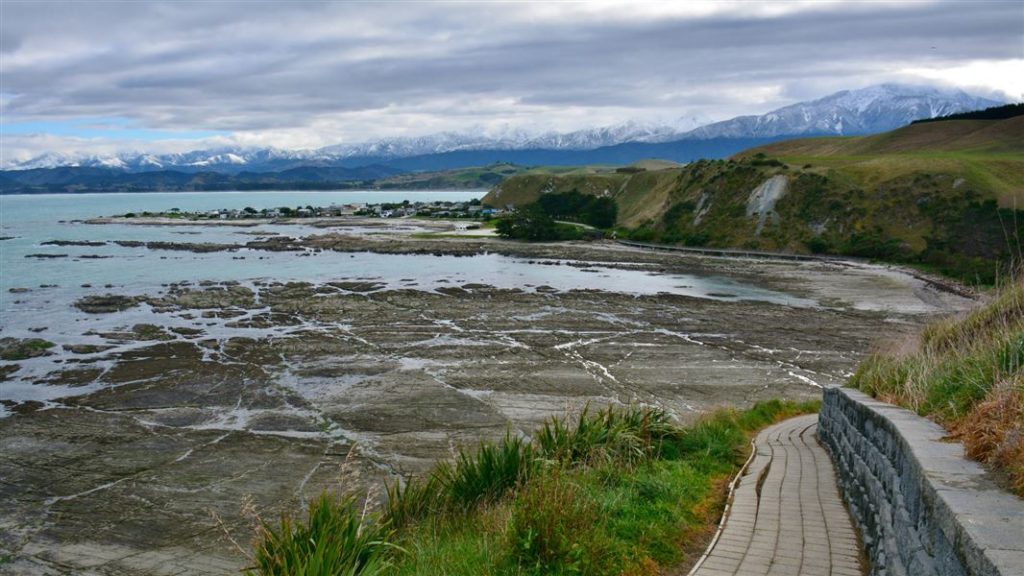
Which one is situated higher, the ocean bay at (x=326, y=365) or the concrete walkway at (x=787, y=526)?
the concrete walkway at (x=787, y=526)

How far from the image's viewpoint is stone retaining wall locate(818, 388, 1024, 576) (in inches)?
157

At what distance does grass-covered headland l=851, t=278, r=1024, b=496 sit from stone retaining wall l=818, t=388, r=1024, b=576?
6.9 inches

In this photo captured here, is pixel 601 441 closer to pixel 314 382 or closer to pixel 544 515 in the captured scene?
pixel 544 515

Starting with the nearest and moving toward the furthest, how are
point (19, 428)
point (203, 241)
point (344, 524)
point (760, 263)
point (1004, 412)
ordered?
1. point (1004, 412)
2. point (344, 524)
3. point (19, 428)
4. point (760, 263)
5. point (203, 241)

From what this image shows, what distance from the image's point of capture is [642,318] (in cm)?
3831

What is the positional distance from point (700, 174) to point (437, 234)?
109 feet

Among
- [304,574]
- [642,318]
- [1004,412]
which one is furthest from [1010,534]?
[642,318]

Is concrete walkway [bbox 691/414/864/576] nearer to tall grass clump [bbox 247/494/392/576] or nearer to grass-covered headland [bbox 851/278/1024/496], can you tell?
grass-covered headland [bbox 851/278/1024/496]

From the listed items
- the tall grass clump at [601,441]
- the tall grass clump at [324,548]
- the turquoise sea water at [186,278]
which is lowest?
the turquoise sea water at [186,278]

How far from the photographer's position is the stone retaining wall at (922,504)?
13.1ft

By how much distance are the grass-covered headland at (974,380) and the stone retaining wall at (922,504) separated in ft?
0.57

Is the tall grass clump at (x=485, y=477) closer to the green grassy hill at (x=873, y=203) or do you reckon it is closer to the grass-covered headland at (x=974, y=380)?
the grass-covered headland at (x=974, y=380)

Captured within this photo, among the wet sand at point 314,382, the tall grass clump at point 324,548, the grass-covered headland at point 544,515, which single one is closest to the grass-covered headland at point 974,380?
the grass-covered headland at point 544,515

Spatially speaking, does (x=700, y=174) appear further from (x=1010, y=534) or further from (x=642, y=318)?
(x=1010, y=534)
